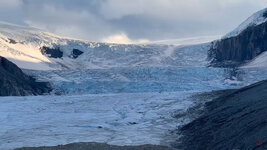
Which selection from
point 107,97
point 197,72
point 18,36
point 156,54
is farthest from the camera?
point 156,54

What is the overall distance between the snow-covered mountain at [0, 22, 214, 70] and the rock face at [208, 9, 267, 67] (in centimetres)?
302

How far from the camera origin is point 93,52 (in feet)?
259

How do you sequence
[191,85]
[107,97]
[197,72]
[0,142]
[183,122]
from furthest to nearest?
[197,72]
[191,85]
[107,97]
[183,122]
[0,142]

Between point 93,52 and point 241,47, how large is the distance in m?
29.0

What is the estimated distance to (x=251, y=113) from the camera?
1160 centimetres

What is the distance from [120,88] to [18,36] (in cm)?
4632

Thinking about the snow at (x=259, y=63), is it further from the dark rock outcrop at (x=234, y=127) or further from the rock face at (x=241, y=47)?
the dark rock outcrop at (x=234, y=127)

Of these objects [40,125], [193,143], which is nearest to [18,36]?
[40,125]

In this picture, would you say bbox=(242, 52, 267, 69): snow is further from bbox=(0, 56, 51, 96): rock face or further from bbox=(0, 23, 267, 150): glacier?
bbox=(0, 56, 51, 96): rock face

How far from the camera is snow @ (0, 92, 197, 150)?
1309 cm

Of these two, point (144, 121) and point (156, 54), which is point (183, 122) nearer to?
point (144, 121)

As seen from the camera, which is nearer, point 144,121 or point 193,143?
point 193,143

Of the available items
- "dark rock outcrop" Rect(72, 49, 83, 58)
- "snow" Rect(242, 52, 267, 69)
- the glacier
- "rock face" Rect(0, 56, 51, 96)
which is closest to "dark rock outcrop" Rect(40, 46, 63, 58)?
"dark rock outcrop" Rect(72, 49, 83, 58)

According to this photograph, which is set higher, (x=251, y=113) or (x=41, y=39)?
(x=41, y=39)
